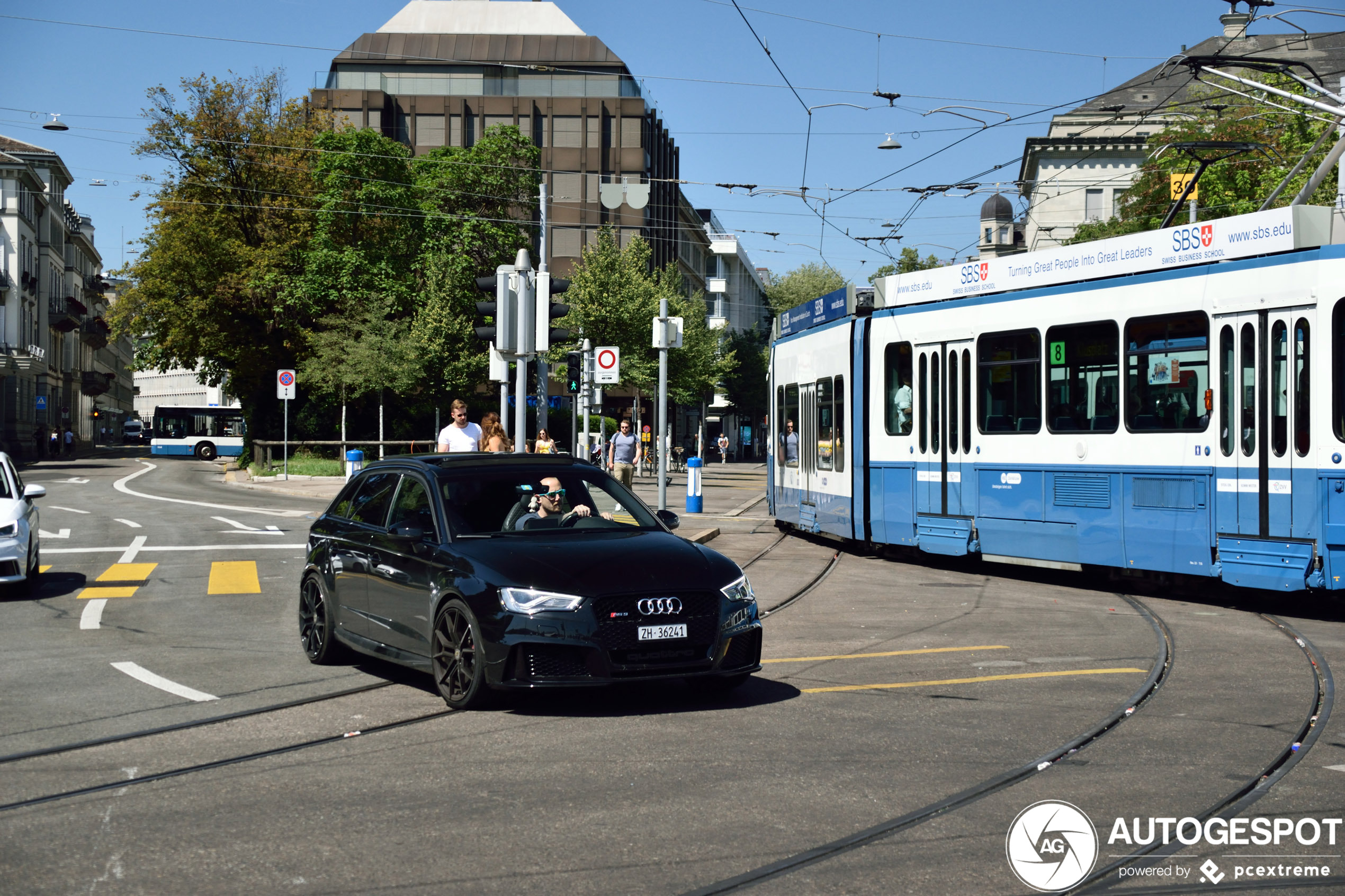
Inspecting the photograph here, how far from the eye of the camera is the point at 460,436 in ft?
50.1

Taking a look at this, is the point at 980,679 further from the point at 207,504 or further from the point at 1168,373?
the point at 207,504

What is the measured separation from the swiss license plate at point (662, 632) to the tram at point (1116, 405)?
7061mm

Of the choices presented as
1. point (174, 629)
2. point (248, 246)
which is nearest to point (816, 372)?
point (174, 629)

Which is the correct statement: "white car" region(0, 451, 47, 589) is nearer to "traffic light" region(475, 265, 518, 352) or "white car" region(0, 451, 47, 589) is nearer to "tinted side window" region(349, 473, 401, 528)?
"traffic light" region(475, 265, 518, 352)

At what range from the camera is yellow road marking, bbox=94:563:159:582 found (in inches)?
620

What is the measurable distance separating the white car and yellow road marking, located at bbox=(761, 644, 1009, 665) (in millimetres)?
8006

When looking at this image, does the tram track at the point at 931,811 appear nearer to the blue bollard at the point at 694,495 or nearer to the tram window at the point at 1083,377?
the tram window at the point at 1083,377

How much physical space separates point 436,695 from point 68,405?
10018cm

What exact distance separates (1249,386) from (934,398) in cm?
451

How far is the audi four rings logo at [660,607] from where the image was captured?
25.0 ft

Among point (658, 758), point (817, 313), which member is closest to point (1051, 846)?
point (658, 758)

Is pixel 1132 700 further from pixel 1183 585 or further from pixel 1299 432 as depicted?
pixel 1183 585

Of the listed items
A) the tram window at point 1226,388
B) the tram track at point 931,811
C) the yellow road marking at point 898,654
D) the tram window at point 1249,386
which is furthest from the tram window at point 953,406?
the tram track at point 931,811

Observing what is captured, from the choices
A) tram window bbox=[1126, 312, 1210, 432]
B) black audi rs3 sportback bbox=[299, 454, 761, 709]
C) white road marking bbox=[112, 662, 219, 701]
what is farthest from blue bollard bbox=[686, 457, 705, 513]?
white road marking bbox=[112, 662, 219, 701]
